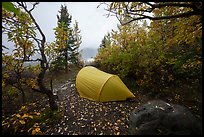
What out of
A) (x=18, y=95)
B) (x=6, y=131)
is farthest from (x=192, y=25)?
(x=18, y=95)

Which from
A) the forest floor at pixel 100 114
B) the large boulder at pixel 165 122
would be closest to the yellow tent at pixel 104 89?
the forest floor at pixel 100 114

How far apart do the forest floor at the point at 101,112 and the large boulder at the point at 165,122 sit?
1.17 meters

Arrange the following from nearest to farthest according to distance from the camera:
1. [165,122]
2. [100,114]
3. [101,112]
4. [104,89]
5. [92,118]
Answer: [165,122] → [92,118] → [100,114] → [101,112] → [104,89]

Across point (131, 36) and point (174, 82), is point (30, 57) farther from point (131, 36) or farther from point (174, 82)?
point (131, 36)

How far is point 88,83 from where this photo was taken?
1030 cm

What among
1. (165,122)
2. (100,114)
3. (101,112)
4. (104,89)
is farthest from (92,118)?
(165,122)

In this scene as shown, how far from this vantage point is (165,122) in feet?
17.7

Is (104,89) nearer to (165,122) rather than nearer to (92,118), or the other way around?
(92,118)

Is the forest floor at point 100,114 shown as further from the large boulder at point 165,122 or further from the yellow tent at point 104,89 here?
the large boulder at point 165,122

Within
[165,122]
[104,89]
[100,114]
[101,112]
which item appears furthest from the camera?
[104,89]

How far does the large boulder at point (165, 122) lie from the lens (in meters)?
5.32

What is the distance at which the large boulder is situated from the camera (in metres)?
5.32

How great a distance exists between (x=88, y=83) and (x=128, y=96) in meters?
2.43

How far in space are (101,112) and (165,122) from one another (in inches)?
149
